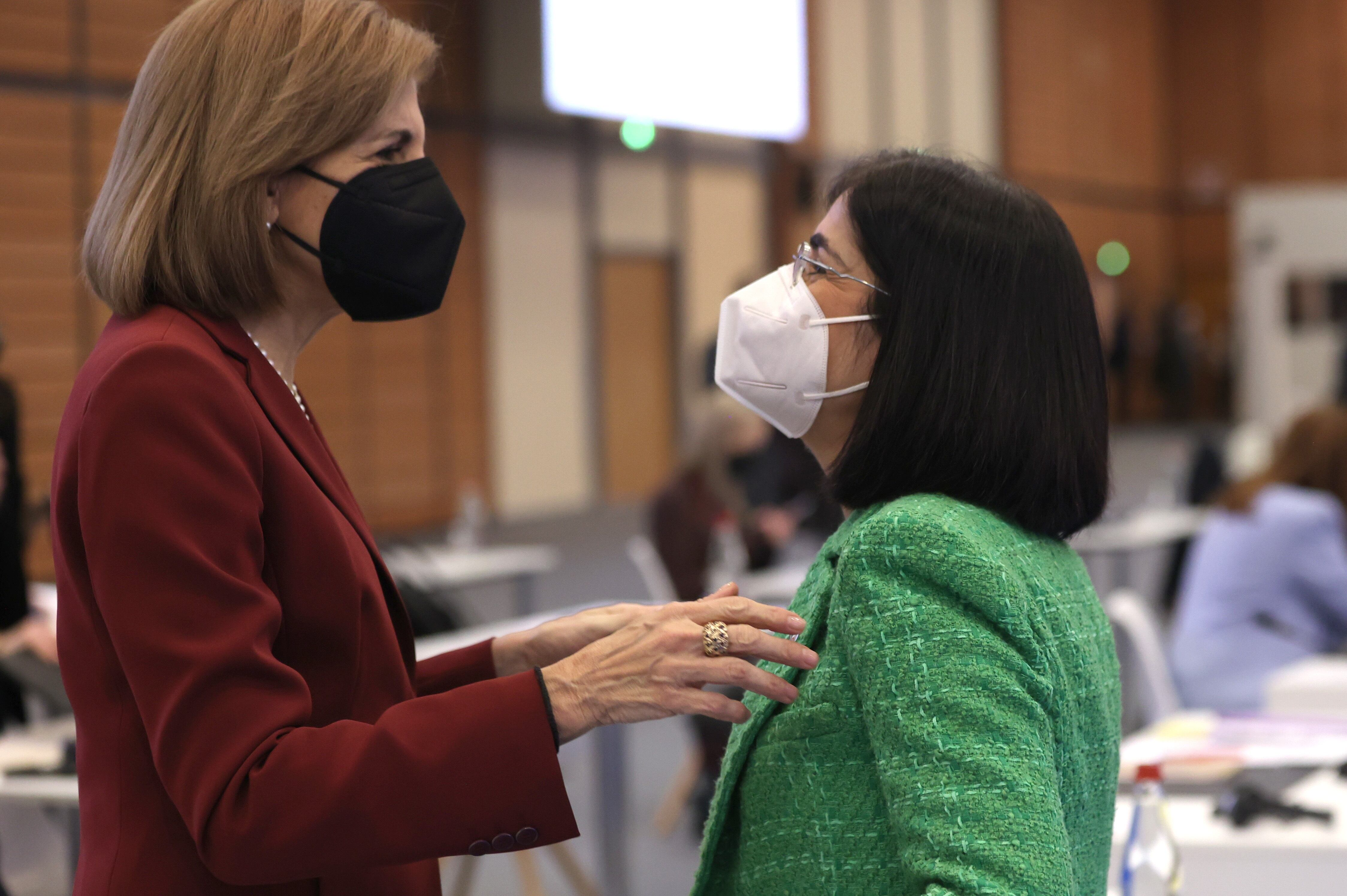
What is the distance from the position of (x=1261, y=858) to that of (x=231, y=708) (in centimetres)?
154

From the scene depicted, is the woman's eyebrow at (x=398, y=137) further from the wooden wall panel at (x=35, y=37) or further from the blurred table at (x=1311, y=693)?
the wooden wall panel at (x=35, y=37)

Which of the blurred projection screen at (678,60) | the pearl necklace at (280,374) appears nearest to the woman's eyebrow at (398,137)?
the pearl necklace at (280,374)

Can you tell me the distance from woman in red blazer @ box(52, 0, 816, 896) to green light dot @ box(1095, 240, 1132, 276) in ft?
56.3

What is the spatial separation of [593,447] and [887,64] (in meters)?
5.53

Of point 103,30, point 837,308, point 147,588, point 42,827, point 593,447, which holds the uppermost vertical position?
point 103,30

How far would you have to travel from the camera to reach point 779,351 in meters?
1.31

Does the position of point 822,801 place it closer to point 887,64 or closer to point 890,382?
point 890,382

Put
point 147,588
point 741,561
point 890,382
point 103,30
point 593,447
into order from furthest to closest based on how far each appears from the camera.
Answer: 1. point 593,447
2. point 103,30
3. point 741,561
4. point 890,382
5. point 147,588

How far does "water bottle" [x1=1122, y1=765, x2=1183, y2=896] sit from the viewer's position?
1782 mm

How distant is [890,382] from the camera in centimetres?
118

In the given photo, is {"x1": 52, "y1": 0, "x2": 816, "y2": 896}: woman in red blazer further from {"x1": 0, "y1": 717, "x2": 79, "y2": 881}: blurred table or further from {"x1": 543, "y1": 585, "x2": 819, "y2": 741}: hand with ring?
{"x1": 0, "y1": 717, "x2": 79, "y2": 881}: blurred table

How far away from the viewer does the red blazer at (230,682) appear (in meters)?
0.95

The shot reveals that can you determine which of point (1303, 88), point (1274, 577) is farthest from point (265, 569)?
point (1303, 88)

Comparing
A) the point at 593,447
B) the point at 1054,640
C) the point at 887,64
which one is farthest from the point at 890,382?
the point at 887,64
